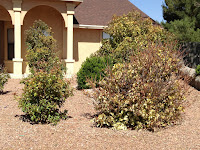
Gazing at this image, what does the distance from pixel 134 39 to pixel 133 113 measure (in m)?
6.41

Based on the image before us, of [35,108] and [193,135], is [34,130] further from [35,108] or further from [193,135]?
[193,135]

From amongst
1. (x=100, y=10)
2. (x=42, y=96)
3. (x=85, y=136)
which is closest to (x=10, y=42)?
(x=100, y=10)

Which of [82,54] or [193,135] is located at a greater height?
[82,54]

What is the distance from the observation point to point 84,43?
56.7ft

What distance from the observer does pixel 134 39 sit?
12.0 meters

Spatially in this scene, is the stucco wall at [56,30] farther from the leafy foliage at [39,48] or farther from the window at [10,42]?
the leafy foliage at [39,48]

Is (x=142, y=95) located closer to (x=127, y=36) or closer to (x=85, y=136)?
(x=85, y=136)

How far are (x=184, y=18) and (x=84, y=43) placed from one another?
6.11 metres

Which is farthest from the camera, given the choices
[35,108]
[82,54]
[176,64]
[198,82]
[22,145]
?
[82,54]

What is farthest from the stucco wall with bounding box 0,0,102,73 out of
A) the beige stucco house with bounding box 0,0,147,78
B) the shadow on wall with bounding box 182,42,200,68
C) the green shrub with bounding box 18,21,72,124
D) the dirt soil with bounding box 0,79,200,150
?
the dirt soil with bounding box 0,79,200,150

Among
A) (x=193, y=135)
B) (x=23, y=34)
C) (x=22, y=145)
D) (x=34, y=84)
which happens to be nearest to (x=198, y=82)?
(x=193, y=135)

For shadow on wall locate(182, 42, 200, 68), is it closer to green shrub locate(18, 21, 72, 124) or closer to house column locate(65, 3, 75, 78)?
house column locate(65, 3, 75, 78)

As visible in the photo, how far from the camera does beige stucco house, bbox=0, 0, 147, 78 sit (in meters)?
14.4

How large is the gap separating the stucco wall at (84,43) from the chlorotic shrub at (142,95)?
1064cm
